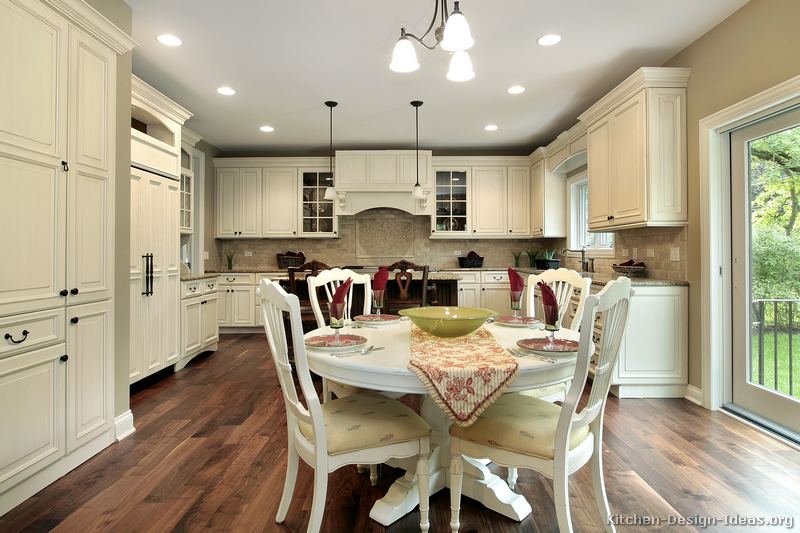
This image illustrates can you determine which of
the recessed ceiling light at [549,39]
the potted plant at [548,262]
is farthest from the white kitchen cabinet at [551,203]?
the recessed ceiling light at [549,39]

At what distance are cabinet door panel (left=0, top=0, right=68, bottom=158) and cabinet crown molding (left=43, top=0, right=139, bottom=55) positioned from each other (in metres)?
0.06

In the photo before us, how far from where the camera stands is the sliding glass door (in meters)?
2.55

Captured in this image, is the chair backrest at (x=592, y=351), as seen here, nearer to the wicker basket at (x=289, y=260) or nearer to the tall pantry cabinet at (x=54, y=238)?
the tall pantry cabinet at (x=54, y=238)

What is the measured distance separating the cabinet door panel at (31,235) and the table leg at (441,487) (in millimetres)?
1783

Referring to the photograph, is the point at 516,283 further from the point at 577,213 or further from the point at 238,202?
the point at 238,202

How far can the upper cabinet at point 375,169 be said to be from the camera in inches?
234

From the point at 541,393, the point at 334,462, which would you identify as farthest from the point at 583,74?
the point at 334,462

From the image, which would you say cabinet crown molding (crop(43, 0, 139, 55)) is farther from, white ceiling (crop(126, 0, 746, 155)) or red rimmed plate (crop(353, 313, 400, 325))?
red rimmed plate (crop(353, 313, 400, 325))

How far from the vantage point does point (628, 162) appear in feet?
11.4

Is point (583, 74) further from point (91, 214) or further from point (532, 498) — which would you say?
point (91, 214)

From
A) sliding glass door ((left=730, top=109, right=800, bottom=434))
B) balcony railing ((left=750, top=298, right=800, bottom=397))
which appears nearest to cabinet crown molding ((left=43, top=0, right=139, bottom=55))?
sliding glass door ((left=730, top=109, right=800, bottom=434))

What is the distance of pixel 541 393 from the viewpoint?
197cm

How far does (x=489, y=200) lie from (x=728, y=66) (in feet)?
11.5

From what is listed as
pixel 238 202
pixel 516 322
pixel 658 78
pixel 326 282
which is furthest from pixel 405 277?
pixel 238 202
